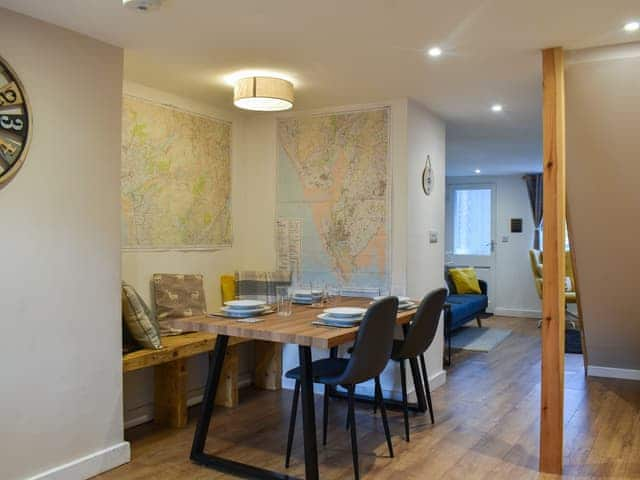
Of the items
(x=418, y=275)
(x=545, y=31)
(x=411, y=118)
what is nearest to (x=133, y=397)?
(x=418, y=275)

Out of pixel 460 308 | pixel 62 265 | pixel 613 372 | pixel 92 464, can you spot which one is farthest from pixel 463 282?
pixel 62 265

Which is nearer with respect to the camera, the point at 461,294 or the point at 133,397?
the point at 133,397

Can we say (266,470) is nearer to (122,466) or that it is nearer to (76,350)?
(122,466)

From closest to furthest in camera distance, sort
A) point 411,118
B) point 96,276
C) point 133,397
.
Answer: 1. point 96,276
2. point 133,397
3. point 411,118

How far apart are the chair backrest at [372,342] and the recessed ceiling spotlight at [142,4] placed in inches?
66.5

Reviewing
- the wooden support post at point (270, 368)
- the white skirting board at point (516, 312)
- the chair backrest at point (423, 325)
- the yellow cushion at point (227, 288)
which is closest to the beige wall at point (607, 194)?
the chair backrest at point (423, 325)

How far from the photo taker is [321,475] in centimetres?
295

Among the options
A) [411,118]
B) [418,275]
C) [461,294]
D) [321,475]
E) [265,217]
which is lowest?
[321,475]

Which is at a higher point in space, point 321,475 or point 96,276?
point 96,276

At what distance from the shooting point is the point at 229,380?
4145 millimetres

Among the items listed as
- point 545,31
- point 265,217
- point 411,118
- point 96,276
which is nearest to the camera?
point 545,31

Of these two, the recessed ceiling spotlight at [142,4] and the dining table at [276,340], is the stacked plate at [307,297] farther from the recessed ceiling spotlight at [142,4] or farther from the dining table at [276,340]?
the recessed ceiling spotlight at [142,4]

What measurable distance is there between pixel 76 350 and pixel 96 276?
1.27 feet

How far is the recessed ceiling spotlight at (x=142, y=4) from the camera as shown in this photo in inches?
93.0
